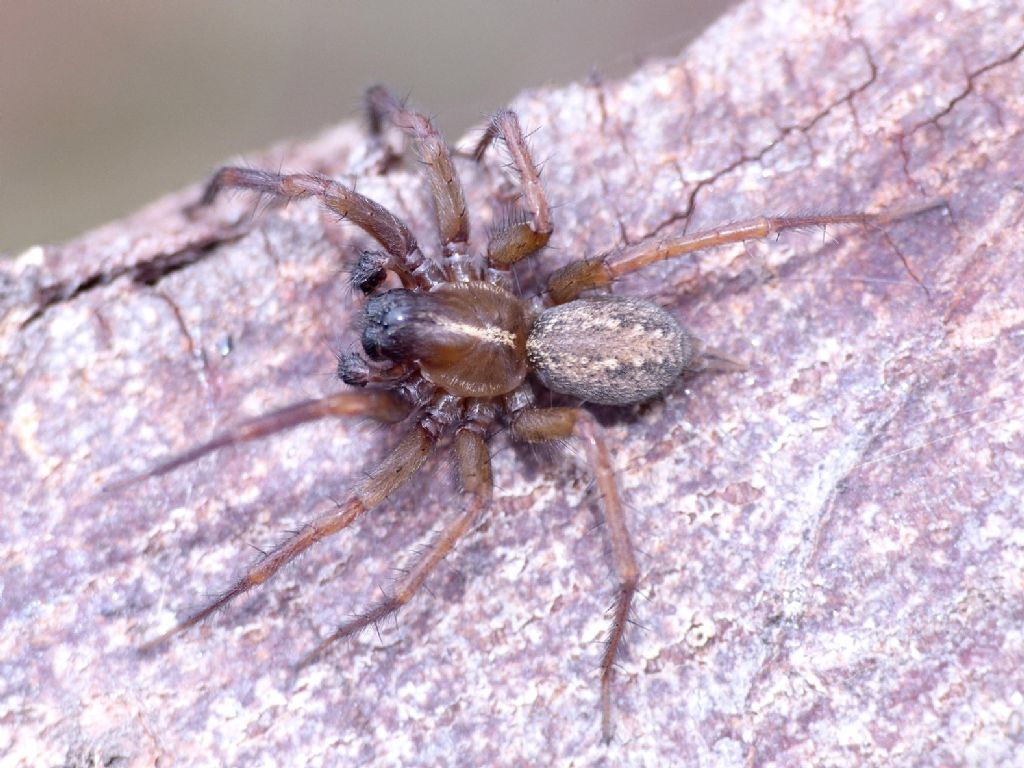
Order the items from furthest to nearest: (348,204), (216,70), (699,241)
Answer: (216,70), (348,204), (699,241)

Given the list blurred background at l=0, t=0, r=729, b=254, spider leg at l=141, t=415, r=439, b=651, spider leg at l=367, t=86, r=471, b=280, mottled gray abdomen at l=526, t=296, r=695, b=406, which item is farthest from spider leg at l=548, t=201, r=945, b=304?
blurred background at l=0, t=0, r=729, b=254

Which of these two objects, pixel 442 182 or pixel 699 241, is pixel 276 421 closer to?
pixel 442 182

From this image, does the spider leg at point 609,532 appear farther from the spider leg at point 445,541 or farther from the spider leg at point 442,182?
the spider leg at point 442,182

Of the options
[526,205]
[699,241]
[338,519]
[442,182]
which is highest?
[442,182]

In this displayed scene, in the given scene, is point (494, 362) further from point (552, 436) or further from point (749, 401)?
point (749, 401)

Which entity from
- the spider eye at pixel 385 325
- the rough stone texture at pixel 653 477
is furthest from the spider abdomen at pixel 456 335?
the rough stone texture at pixel 653 477

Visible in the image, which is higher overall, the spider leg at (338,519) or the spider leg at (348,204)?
the spider leg at (348,204)

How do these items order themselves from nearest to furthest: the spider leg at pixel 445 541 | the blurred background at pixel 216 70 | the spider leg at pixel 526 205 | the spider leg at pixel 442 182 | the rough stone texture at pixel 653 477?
the rough stone texture at pixel 653 477, the spider leg at pixel 445 541, the spider leg at pixel 526 205, the spider leg at pixel 442 182, the blurred background at pixel 216 70

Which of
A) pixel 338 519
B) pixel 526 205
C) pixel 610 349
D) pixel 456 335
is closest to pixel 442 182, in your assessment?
pixel 526 205
